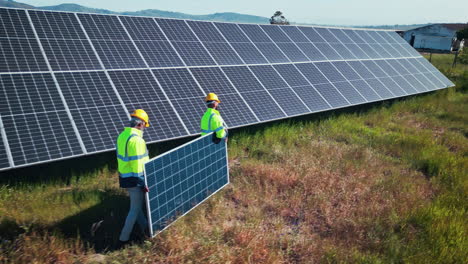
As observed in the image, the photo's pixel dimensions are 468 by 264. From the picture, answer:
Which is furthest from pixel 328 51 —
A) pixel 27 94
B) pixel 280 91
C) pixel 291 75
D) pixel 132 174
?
pixel 132 174

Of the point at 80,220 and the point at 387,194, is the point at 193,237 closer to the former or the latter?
the point at 80,220

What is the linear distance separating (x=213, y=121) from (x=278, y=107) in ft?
14.3

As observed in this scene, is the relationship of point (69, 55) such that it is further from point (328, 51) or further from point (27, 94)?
point (328, 51)

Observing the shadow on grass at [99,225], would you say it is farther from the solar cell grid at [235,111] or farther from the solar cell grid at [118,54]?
the solar cell grid at [118,54]

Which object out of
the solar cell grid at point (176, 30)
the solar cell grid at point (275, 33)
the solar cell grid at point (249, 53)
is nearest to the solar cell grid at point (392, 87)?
the solar cell grid at point (275, 33)

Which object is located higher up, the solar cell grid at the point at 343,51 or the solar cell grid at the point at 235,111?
the solar cell grid at the point at 343,51

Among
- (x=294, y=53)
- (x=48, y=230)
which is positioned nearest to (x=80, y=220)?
(x=48, y=230)

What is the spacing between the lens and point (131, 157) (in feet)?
15.7

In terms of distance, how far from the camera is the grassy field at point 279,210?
4891 mm

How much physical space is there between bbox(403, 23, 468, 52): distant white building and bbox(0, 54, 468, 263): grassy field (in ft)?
185

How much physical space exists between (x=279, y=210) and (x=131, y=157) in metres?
3.10

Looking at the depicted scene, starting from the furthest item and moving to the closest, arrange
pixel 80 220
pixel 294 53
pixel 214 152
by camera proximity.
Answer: pixel 294 53 < pixel 214 152 < pixel 80 220

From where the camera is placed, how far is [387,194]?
22.8ft

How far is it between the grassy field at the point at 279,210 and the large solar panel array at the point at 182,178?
0.26 metres
